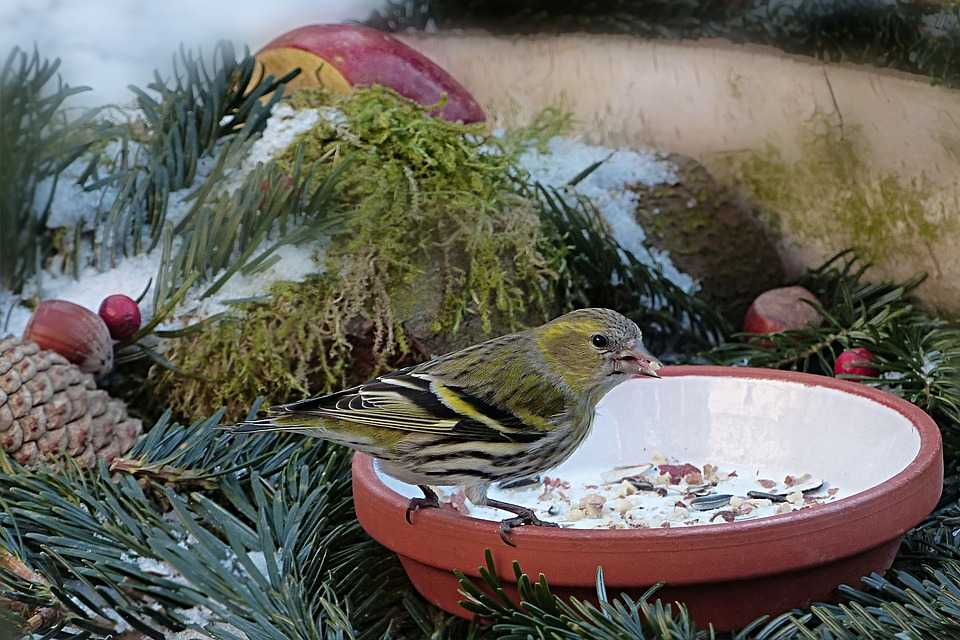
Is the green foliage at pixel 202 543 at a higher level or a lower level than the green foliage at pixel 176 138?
lower

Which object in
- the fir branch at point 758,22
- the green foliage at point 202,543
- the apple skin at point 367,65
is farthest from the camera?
the apple skin at point 367,65

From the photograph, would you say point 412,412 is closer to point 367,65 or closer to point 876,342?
point 876,342

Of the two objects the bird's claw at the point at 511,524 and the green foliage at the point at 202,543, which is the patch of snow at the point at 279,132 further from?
the bird's claw at the point at 511,524

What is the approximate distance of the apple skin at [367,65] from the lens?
141 centimetres

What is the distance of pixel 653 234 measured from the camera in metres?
1.45

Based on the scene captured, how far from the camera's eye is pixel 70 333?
3.65 ft

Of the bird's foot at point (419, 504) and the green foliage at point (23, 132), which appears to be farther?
the bird's foot at point (419, 504)

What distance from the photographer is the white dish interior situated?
96 centimetres

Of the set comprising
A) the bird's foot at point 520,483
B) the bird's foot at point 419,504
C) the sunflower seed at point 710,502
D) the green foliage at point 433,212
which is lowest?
the bird's foot at point 520,483

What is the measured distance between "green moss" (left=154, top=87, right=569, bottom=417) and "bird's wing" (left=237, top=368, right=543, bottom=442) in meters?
0.25

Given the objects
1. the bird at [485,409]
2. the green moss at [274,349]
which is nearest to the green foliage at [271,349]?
the green moss at [274,349]

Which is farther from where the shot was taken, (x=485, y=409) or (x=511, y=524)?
(x=485, y=409)

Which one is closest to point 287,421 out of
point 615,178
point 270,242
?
point 270,242

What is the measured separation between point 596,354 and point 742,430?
0.18m
